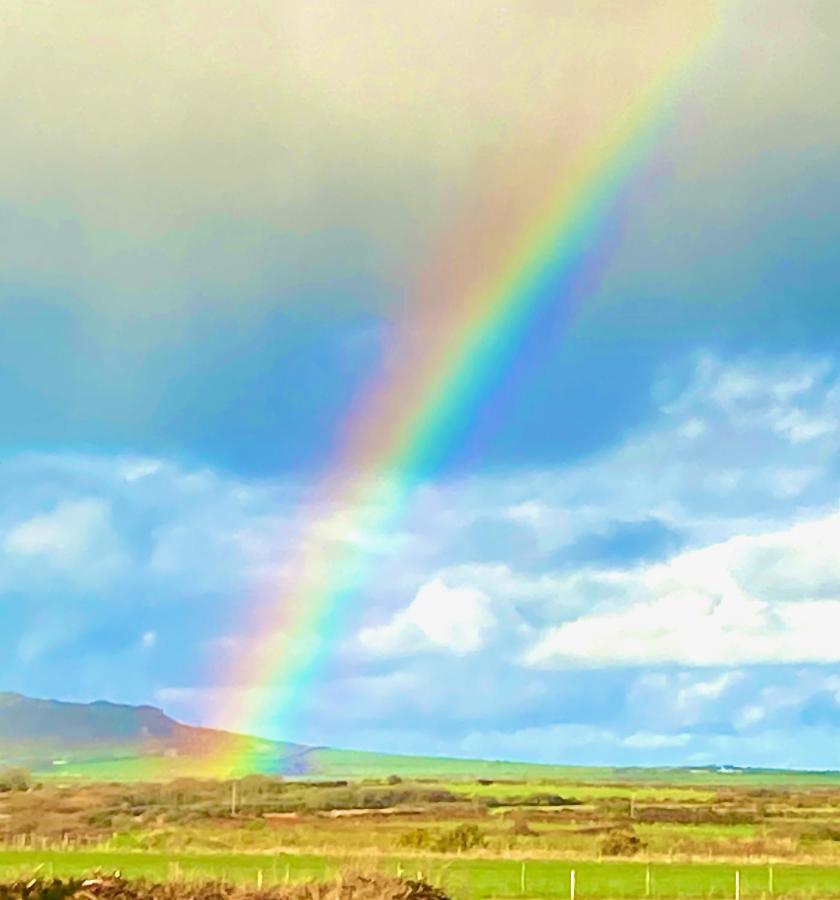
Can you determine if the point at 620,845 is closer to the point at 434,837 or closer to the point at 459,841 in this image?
the point at 459,841

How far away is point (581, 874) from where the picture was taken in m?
65.6

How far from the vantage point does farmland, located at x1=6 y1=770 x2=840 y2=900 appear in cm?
5766

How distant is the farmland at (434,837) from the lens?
57.7 metres

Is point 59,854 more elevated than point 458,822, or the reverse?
point 458,822

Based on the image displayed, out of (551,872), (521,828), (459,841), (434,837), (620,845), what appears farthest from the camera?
(521,828)

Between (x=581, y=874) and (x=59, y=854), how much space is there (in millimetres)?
25270

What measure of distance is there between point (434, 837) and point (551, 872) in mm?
19656

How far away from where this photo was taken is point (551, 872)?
6588cm

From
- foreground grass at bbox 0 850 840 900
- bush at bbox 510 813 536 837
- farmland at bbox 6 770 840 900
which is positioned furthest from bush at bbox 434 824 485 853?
bush at bbox 510 813 536 837

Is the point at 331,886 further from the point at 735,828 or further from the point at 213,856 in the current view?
the point at 735,828

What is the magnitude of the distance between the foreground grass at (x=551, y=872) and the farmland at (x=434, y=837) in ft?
0.52

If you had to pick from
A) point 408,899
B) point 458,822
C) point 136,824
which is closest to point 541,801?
point 458,822

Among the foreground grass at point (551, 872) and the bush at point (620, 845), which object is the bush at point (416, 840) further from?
the bush at point (620, 845)

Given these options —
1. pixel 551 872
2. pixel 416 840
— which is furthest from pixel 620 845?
pixel 551 872
